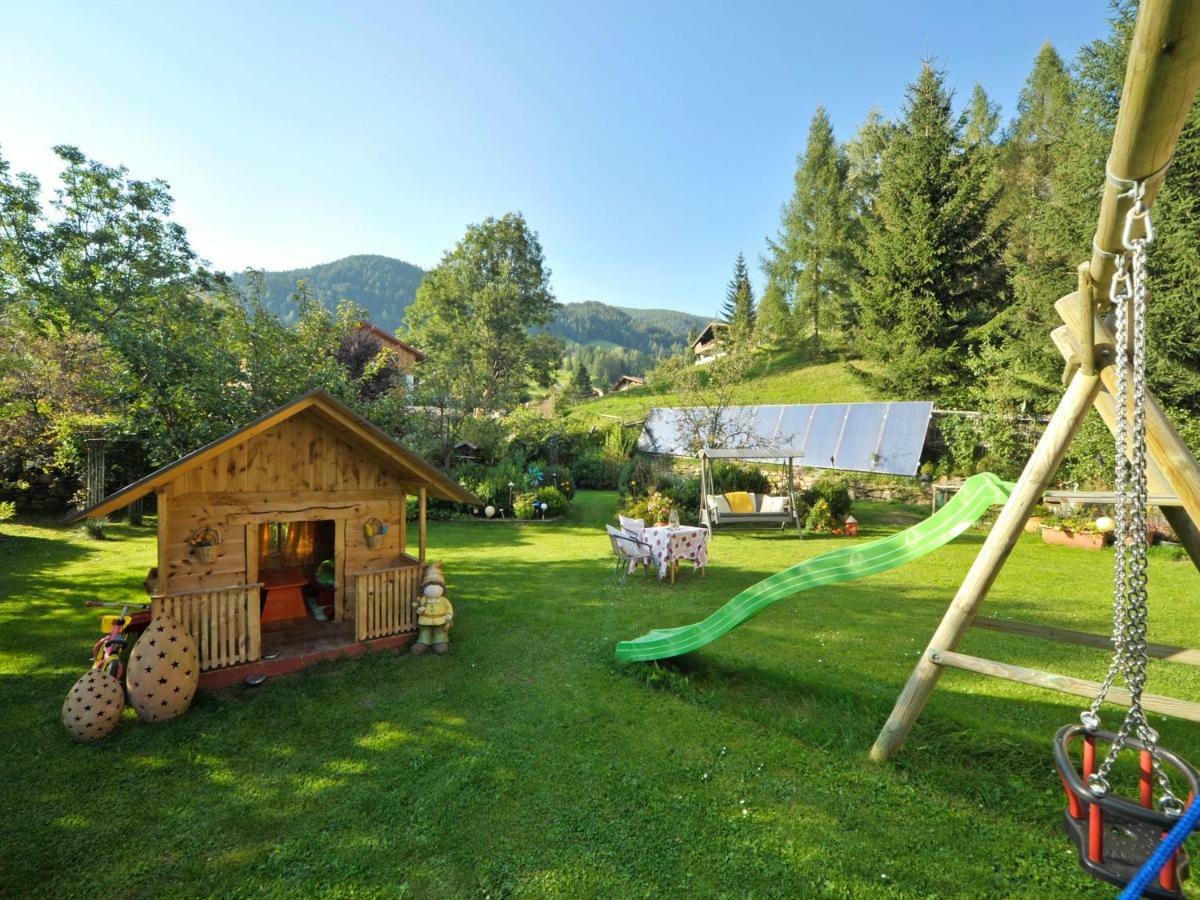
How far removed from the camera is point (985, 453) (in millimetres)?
16391

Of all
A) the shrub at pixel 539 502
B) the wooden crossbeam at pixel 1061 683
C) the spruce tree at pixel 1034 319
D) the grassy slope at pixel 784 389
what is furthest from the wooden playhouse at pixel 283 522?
the grassy slope at pixel 784 389

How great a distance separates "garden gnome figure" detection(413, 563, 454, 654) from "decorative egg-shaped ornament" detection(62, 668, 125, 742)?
2622 mm

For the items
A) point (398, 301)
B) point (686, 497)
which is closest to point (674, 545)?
point (686, 497)

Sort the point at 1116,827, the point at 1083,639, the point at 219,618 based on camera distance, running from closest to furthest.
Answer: the point at 1116,827
the point at 1083,639
the point at 219,618

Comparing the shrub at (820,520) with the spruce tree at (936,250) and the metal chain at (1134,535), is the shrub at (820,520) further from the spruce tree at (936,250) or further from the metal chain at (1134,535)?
the metal chain at (1134,535)

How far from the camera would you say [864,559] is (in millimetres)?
4484

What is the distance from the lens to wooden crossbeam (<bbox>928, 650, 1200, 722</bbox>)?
285 centimetres

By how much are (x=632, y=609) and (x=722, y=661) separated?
2.02 meters

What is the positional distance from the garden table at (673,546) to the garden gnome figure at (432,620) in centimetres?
400

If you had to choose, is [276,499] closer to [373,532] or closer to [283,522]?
[283,522]

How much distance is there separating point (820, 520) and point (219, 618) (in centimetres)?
1274

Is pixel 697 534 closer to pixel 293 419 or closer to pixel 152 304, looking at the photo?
pixel 293 419

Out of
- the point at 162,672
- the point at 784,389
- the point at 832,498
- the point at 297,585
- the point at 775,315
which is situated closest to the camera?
the point at 162,672

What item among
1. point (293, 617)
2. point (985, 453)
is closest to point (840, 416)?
point (985, 453)
